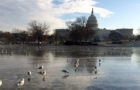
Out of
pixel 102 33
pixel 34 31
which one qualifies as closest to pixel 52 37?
pixel 34 31

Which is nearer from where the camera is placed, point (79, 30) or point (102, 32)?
point (79, 30)

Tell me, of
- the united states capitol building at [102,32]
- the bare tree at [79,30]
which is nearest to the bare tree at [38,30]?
Result: the bare tree at [79,30]

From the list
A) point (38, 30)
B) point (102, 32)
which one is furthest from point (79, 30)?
point (102, 32)

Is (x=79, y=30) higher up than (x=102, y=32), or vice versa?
(x=102, y=32)

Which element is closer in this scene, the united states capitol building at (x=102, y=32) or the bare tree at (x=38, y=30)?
the bare tree at (x=38, y=30)

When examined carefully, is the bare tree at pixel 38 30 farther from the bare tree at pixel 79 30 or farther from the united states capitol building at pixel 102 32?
the united states capitol building at pixel 102 32

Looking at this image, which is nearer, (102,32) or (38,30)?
(38,30)

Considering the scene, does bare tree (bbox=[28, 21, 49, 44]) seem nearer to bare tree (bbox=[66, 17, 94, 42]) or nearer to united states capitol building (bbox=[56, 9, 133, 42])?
bare tree (bbox=[66, 17, 94, 42])

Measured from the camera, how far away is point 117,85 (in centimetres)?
1016

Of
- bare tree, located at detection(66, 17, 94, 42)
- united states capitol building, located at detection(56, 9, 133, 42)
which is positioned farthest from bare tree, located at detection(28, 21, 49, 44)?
united states capitol building, located at detection(56, 9, 133, 42)

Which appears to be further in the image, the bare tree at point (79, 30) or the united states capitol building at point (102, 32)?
the united states capitol building at point (102, 32)

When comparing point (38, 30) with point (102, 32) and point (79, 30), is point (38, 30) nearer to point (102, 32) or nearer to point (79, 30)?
point (79, 30)

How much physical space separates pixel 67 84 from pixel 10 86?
9.20 feet

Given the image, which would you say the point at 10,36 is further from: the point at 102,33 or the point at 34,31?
the point at 102,33
